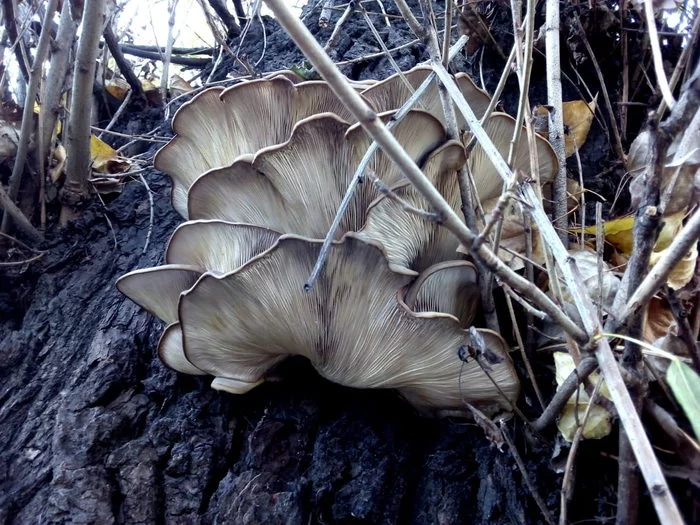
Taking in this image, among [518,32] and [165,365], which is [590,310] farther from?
[165,365]

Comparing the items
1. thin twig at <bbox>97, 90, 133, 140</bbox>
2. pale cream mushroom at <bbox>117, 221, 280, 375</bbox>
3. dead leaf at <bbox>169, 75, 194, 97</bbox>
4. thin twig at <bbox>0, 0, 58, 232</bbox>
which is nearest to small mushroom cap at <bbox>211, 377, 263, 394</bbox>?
pale cream mushroom at <bbox>117, 221, 280, 375</bbox>

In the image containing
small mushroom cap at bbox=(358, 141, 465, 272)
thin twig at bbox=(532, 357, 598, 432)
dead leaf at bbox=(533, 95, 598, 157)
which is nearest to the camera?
thin twig at bbox=(532, 357, 598, 432)

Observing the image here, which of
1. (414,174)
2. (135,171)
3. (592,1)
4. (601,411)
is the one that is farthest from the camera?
(135,171)

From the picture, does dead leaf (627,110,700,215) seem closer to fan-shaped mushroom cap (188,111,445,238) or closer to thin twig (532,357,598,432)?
thin twig (532,357,598,432)

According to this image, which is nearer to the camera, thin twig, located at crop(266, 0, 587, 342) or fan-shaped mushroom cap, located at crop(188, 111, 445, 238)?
thin twig, located at crop(266, 0, 587, 342)

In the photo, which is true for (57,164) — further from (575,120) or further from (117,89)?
(575,120)

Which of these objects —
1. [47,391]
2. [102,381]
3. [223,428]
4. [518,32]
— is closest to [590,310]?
[518,32]

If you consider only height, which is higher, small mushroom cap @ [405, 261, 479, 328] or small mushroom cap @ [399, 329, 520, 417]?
small mushroom cap @ [405, 261, 479, 328]
